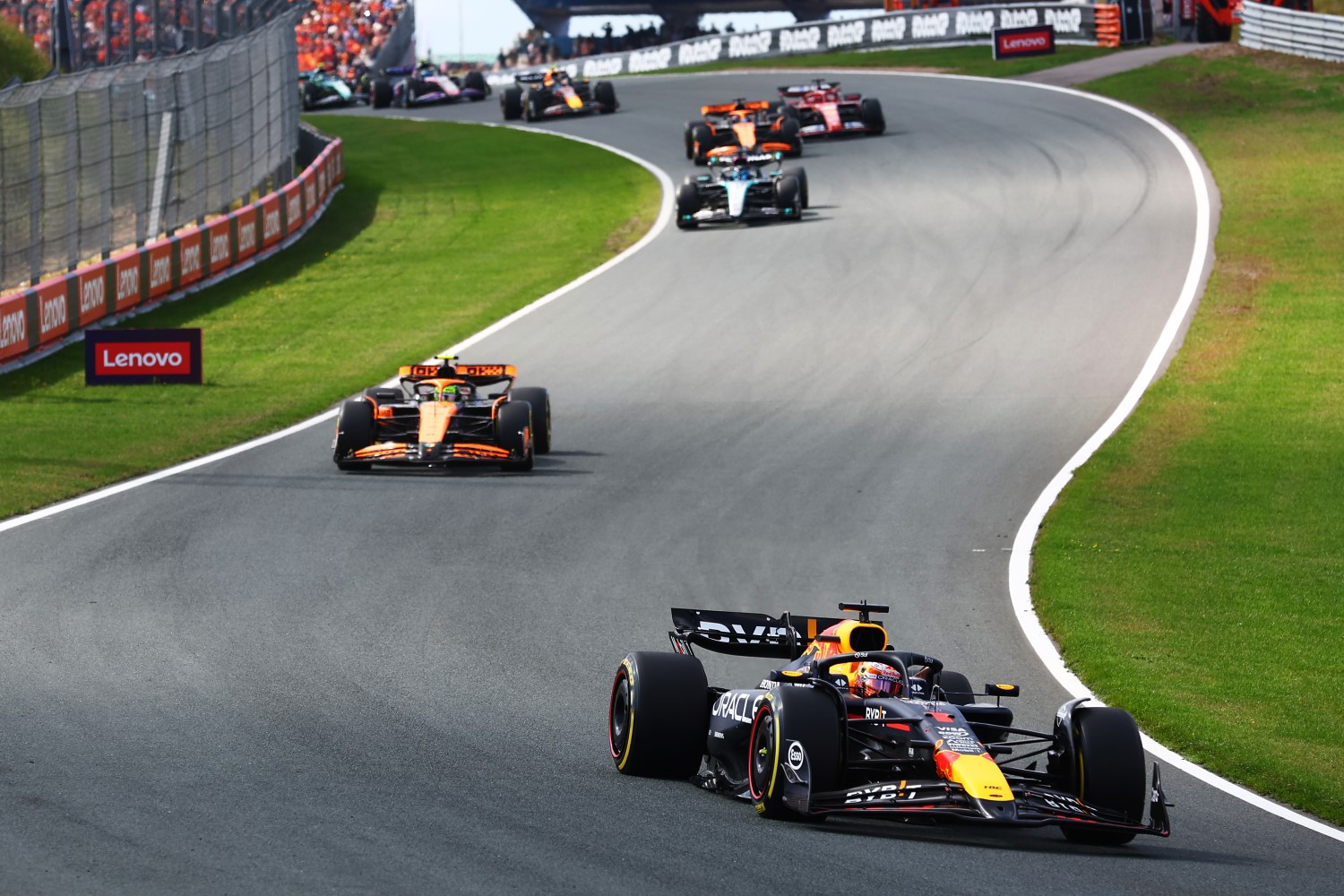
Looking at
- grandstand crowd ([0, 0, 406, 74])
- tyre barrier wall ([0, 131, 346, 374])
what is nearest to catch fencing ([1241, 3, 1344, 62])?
tyre barrier wall ([0, 131, 346, 374])

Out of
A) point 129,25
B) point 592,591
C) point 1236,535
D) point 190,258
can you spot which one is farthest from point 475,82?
point 592,591

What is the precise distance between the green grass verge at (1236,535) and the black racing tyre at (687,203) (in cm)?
958

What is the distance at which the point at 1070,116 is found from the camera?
147 feet

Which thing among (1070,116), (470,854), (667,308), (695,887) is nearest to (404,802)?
(470,854)

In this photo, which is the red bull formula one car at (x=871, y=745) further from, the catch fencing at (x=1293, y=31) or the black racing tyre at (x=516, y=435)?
the catch fencing at (x=1293, y=31)

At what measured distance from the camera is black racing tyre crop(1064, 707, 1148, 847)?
8.30m

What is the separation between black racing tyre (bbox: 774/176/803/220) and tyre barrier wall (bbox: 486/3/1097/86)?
25282 millimetres

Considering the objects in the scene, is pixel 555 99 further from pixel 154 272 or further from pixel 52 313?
pixel 52 313

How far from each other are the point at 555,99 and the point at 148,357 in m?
30.3

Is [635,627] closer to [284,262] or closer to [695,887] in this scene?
[695,887]

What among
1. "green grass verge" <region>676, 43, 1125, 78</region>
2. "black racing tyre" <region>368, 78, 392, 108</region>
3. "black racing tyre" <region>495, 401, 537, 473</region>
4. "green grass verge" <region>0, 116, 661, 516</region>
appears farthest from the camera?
"black racing tyre" <region>368, 78, 392, 108</region>

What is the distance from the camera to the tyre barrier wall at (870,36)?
2322 inches

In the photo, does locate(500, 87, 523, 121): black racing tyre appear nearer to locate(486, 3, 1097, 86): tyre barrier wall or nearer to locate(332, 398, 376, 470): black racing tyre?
locate(486, 3, 1097, 86): tyre barrier wall

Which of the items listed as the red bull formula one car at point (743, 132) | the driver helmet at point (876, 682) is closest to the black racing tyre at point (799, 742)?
the driver helmet at point (876, 682)
